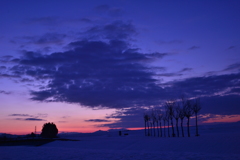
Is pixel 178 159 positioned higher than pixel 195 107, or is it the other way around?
pixel 195 107

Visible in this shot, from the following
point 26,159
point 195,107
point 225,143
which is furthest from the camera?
point 195,107

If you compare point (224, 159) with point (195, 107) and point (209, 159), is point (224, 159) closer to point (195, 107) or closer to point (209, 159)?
point (209, 159)

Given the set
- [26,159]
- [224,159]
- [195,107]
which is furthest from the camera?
[195,107]

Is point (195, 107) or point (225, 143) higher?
point (195, 107)

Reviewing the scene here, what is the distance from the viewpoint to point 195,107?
59125 millimetres

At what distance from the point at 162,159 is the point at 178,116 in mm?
43066

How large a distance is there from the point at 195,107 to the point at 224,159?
39030 mm

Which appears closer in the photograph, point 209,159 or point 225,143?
point 209,159

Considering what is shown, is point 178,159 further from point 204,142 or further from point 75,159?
point 204,142

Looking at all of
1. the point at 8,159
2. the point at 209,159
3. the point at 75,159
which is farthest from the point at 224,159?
the point at 8,159

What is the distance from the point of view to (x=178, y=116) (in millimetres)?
63719

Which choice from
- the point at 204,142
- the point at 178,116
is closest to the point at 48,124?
the point at 178,116

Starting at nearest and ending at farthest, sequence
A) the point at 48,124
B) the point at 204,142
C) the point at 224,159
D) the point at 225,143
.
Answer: the point at 224,159 < the point at 225,143 < the point at 204,142 < the point at 48,124

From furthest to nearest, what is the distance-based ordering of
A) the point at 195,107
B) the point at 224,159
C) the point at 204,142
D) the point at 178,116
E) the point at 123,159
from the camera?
1. the point at 178,116
2. the point at 195,107
3. the point at 204,142
4. the point at 123,159
5. the point at 224,159
